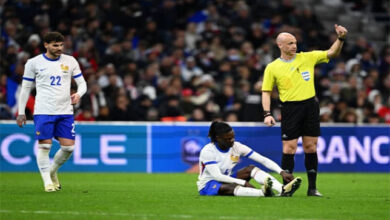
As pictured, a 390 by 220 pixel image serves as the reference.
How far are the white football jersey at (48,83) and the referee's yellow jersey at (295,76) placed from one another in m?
2.88

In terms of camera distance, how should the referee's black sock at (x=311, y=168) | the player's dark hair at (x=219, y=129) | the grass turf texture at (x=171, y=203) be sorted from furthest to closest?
the referee's black sock at (x=311, y=168), the player's dark hair at (x=219, y=129), the grass turf texture at (x=171, y=203)

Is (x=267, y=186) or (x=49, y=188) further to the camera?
(x=49, y=188)

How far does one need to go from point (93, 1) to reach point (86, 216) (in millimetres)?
14950

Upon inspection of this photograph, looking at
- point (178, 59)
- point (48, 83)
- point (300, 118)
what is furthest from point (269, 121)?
point (178, 59)

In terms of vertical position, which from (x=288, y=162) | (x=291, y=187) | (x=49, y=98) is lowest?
(x=291, y=187)

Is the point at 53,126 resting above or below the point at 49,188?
above

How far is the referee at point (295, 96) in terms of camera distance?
1148 centimetres

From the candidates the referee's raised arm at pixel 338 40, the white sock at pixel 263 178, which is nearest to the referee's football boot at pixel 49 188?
the white sock at pixel 263 178

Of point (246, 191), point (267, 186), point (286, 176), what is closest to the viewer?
point (267, 186)

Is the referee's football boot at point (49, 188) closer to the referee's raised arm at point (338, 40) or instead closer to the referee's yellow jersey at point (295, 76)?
the referee's yellow jersey at point (295, 76)

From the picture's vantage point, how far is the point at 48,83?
1200 centimetres

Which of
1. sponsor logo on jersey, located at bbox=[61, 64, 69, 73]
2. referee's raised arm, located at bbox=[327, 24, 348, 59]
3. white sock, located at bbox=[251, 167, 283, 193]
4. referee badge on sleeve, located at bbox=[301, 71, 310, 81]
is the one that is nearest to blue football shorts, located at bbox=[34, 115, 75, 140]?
sponsor logo on jersey, located at bbox=[61, 64, 69, 73]

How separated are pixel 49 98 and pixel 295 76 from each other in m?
3.46

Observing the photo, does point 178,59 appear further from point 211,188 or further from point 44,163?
point 211,188
